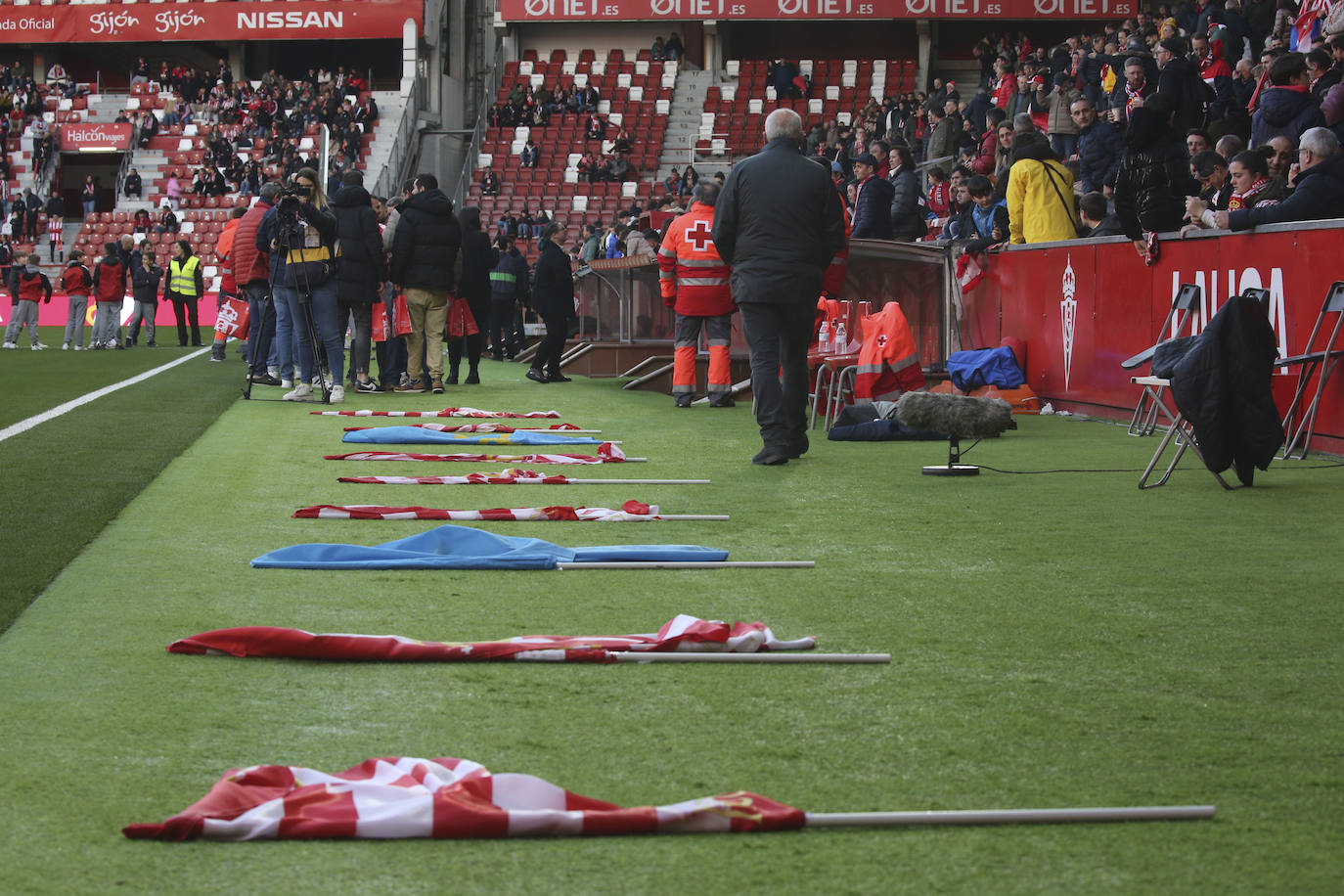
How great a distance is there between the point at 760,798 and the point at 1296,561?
12.7ft

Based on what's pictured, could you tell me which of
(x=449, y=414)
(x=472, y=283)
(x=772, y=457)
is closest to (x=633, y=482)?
(x=772, y=457)

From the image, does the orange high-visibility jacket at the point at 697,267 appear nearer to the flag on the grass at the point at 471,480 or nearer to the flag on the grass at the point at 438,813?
the flag on the grass at the point at 471,480

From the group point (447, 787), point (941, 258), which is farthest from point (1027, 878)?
point (941, 258)

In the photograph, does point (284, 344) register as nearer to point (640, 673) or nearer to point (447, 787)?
point (640, 673)

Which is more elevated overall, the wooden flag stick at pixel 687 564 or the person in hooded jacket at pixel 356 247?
the person in hooded jacket at pixel 356 247

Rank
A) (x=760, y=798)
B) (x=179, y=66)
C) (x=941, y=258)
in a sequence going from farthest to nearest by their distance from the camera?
(x=179, y=66) → (x=941, y=258) → (x=760, y=798)

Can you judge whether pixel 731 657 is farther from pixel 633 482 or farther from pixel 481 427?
pixel 481 427

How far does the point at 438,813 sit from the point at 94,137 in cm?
5611

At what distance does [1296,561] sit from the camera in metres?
6.35

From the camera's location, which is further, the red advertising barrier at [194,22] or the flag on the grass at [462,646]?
the red advertising barrier at [194,22]

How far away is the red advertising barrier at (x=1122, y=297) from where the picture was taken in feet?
34.4

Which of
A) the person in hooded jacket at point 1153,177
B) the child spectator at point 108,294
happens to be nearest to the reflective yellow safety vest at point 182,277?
the child spectator at point 108,294

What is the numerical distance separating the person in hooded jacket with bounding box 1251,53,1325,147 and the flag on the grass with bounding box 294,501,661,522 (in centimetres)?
784

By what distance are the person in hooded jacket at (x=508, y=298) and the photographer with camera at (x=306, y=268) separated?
8.29 meters
